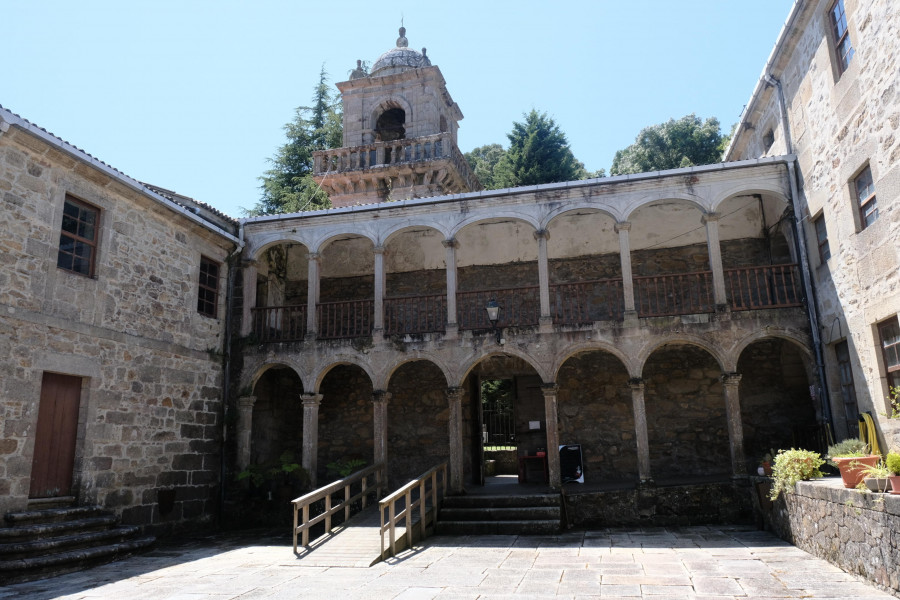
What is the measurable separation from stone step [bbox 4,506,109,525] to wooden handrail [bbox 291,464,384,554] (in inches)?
118

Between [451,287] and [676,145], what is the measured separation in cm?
1727

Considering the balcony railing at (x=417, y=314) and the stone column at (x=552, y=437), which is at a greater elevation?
the balcony railing at (x=417, y=314)

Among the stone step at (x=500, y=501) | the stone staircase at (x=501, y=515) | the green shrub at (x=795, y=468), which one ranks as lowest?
the stone staircase at (x=501, y=515)

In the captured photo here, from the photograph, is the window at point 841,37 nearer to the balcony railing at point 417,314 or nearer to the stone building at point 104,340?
the balcony railing at point 417,314

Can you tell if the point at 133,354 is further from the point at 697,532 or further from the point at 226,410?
the point at 697,532

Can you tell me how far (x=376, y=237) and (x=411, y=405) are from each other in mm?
3952

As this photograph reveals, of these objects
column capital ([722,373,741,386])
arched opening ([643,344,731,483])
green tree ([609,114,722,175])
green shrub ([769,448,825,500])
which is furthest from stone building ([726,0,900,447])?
green tree ([609,114,722,175])

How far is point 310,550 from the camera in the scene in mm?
9211

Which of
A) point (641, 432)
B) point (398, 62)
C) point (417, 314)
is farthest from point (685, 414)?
point (398, 62)

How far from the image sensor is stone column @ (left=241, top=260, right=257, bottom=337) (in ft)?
45.4

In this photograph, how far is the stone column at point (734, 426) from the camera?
11164mm

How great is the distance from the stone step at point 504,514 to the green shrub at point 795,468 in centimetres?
350

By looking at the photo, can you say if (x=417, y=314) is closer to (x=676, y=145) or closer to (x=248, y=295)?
(x=248, y=295)

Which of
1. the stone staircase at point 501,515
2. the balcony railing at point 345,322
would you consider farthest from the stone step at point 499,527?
the balcony railing at point 345,322
